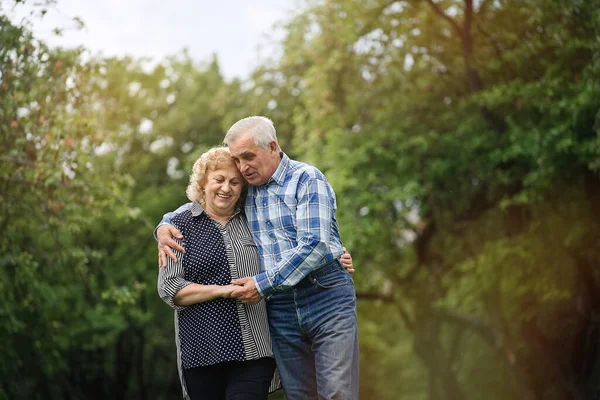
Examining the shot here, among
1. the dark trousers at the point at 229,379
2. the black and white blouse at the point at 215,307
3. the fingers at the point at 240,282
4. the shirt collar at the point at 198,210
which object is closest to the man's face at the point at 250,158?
the shirt collar at the point at 198,210

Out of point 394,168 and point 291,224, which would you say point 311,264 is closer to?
point 291,224

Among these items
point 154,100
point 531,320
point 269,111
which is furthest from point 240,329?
point 154,100

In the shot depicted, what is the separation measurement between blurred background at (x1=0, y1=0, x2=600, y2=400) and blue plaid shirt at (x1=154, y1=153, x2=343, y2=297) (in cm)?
484

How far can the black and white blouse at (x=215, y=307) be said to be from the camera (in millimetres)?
4426

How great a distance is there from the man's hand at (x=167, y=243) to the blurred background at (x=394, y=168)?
468 cm

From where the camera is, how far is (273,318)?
471cm

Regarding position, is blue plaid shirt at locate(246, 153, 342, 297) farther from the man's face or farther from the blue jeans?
the blue jeans

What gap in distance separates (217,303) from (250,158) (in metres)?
0.78

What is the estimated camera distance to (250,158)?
15.1 feet

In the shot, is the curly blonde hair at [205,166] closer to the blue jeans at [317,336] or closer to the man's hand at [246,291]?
the man's hand at [246,291]

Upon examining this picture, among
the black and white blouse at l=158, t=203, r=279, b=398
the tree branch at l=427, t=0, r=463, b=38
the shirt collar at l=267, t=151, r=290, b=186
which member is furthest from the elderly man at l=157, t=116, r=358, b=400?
the tree branch at l=427, t=0, r=463, b=38

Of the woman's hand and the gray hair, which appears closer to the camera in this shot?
the woman's hand

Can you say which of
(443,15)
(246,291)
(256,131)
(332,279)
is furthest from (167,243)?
(443,15)

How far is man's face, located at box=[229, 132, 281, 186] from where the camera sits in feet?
15.0
